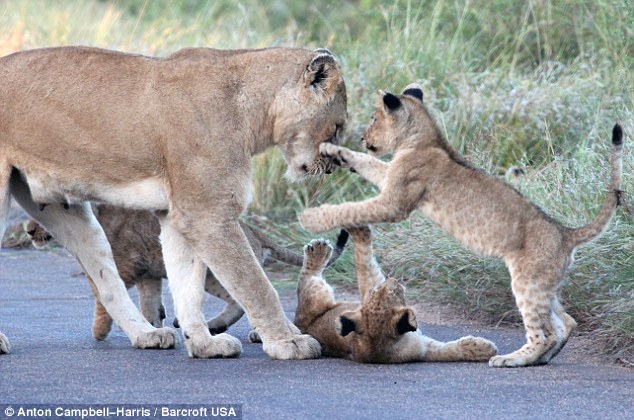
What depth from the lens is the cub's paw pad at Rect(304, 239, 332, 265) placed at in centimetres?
782

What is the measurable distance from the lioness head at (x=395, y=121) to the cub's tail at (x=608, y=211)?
3.70 ft

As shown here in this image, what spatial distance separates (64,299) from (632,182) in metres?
4.44

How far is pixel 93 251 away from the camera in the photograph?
25.8 ft

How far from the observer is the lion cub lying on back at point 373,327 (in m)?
6.90

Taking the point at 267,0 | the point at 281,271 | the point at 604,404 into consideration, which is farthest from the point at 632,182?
the point at 267,0

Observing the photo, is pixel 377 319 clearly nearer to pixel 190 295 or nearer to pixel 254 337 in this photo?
pixel 190 295

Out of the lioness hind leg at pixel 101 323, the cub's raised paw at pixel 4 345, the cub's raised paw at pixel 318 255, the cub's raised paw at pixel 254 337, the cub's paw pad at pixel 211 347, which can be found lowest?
the lioness hind leg at pixel 101 323

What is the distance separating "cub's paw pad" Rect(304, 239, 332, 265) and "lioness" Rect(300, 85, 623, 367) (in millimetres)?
213

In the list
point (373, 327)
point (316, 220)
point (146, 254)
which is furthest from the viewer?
point (146, 254)

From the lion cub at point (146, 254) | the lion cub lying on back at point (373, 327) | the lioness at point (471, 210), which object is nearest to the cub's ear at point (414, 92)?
the lioness at point (471, 210)

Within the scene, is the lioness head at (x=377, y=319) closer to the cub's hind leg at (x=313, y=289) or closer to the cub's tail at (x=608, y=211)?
the cub's hind leg at (x=313, y=289)

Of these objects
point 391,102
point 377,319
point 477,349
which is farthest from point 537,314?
point 391,102

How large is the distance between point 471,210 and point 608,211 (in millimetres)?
762

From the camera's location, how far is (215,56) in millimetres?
7684
